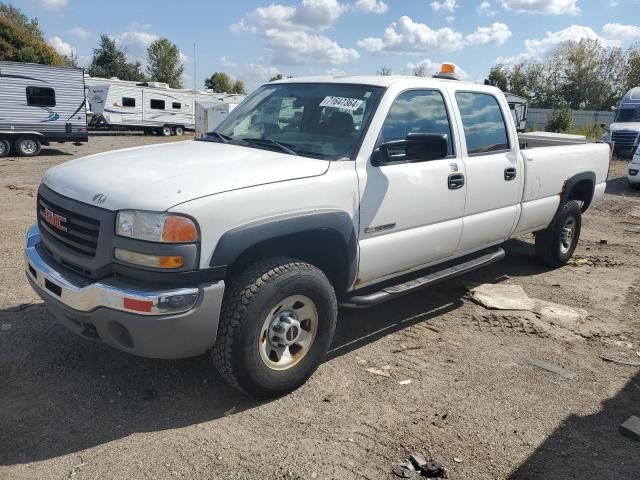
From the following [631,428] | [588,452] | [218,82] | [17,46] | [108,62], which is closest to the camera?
[588,452]

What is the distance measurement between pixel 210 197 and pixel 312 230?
0.76 meters

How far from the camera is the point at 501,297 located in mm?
5551

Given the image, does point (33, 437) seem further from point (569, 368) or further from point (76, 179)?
point (569, 368)

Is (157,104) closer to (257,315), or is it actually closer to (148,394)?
(148,394)

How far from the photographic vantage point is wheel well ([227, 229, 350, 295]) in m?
3.25

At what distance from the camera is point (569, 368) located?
412 cm

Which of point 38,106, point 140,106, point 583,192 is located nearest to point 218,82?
point 140,106

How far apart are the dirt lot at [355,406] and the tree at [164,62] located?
218 feet

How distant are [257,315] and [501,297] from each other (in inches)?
131

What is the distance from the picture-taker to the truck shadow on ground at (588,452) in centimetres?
287

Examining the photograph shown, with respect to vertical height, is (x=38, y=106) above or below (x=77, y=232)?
above

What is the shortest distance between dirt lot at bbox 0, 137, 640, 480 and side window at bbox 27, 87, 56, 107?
1684cm

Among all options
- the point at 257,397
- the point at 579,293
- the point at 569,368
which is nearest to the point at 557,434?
the point at 569,368

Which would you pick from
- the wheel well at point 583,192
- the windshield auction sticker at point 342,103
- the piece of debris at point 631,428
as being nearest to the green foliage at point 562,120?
the wheel well at point 583,192
